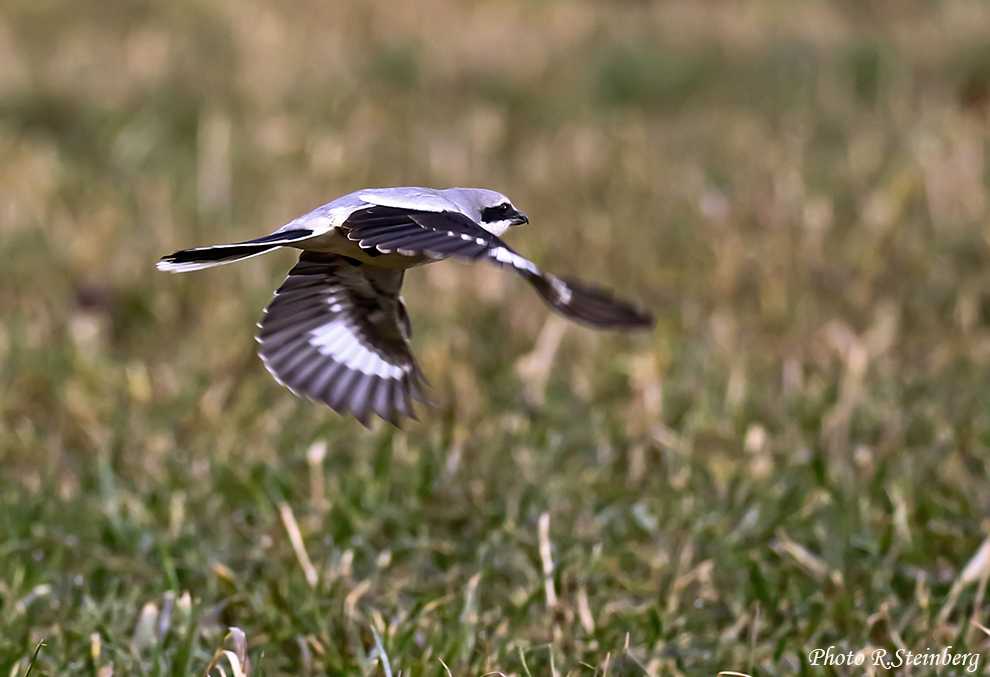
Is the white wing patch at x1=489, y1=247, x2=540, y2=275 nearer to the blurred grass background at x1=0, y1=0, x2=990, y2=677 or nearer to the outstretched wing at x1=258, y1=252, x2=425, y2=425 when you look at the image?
the outstretched wing at x1=258, y1=252, x2=425, y2=425

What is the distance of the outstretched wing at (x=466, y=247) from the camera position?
Answer: 1567 millimetres

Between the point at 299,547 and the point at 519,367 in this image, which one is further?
the point at 519,367

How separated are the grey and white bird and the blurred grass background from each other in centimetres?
46

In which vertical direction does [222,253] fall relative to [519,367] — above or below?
above

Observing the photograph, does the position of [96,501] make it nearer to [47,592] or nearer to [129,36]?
[47,592]

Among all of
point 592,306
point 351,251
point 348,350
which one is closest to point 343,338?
point 348,350

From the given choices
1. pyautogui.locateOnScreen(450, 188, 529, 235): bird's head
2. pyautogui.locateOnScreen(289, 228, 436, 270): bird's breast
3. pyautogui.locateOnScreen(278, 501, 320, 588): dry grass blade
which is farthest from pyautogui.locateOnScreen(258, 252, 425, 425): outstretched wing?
pyautogui.locateOnScreen(278, 501, 320, 588): dry grass blade

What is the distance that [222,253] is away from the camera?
5.57 feet

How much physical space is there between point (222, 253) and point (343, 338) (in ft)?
1.58

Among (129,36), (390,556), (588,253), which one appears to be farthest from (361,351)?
(129,36)

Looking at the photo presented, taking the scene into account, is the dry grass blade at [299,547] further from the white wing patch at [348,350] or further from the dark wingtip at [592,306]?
the dark wingtip at [592,306]

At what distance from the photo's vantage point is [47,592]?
2.28m

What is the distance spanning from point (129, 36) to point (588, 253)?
11.7 ft

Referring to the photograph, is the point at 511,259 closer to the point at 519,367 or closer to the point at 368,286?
the point at 368,286
